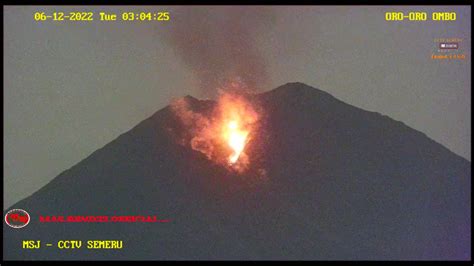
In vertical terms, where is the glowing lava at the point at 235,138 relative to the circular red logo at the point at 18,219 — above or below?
above

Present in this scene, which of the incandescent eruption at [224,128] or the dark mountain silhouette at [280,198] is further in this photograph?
the incandescent eruption at [224,128]

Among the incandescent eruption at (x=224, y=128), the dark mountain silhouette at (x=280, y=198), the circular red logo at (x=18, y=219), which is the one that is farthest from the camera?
the incandescent eruption at (x=224, y=128)

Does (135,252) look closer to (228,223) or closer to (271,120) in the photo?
(228,223)

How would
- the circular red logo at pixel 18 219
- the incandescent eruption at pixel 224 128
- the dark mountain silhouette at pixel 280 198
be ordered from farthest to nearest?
the incandescent eruption at pixel 224 128
the dark mountain silhouette at pixel 280 198
the circular red logo at pixel 18 219

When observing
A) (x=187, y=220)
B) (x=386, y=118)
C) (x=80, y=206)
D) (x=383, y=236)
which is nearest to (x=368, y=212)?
(x=383, y=236)

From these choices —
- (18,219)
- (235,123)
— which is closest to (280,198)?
(235,123)

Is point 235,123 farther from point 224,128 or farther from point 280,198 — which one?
point 280,198

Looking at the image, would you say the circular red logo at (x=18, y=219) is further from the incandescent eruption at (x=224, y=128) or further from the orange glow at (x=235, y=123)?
the orange glow at (x=235, y=123)

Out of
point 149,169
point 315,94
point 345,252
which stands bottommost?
point 345,252

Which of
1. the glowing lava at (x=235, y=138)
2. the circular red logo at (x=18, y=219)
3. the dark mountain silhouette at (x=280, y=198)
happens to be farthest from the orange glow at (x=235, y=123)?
the circular red logo at (x=18, y=219)
